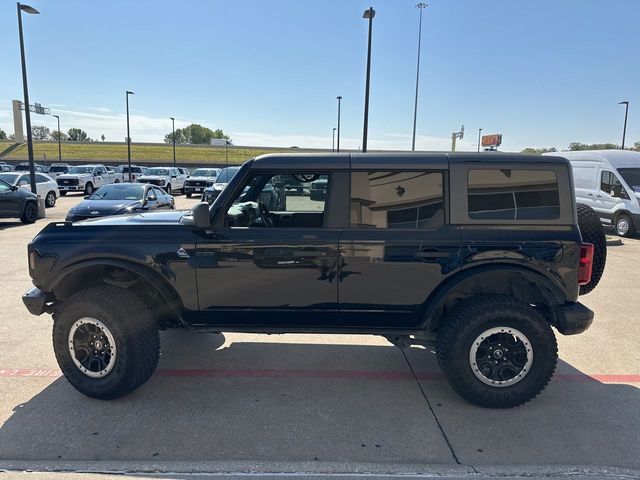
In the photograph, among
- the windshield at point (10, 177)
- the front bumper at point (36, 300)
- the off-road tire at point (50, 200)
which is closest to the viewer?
the front bumper at point (36, 300)

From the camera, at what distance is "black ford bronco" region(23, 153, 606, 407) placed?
132 inches

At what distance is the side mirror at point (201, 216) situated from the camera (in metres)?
3.34

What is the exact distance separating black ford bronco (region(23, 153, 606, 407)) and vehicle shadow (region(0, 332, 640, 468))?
25 centimetres

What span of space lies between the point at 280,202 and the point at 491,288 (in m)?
1.92

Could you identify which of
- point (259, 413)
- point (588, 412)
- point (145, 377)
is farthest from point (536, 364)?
point (145, 377)

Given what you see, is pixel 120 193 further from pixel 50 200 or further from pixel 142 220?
pixel 50 200

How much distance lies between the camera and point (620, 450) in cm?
293

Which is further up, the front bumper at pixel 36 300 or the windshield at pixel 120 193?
the windshield at pixel 120 193

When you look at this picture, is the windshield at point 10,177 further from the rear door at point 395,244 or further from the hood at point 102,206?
the rear door at point 395,244


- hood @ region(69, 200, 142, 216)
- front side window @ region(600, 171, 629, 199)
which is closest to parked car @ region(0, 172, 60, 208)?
hood @ region(69, 200, 142, 216)

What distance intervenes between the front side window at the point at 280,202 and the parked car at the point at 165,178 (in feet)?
83.4

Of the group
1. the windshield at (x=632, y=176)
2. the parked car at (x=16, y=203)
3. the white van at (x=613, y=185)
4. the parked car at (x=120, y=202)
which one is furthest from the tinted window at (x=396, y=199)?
the parked car at (x=16, y=203)

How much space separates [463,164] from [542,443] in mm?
2034

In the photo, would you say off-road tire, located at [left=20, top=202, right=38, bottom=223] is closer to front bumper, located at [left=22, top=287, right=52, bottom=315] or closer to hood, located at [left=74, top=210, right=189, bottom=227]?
hood, located at [left=74, top=210, right=189, bottom=227]
